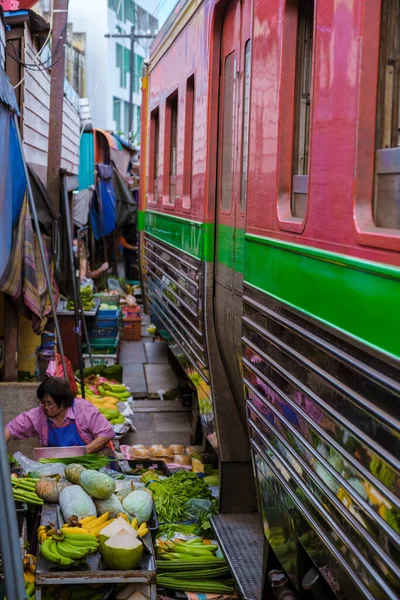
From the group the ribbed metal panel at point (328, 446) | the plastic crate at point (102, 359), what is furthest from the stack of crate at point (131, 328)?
the ribbed metal panel at point (328, 446)

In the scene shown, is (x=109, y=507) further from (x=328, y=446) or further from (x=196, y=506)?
(x=328, y=446)

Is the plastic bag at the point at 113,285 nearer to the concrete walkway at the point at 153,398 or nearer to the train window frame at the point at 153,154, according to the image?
the concrete walkway at the point at 153,398

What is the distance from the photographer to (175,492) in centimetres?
600

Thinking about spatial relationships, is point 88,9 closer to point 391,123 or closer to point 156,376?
point 156,376

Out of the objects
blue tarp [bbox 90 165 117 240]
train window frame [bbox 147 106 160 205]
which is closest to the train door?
train window frame [bbox 147 106 160 205]

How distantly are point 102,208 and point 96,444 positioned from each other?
40.5ft

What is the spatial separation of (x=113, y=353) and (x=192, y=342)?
6.02 meters

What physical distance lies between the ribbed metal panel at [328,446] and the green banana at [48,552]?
3.35 feet

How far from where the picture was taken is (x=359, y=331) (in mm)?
2246

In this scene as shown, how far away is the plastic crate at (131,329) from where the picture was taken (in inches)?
573

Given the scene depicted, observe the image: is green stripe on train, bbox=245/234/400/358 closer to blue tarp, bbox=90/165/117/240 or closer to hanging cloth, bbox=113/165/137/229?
blue tarp, bbox=90/165/117/240

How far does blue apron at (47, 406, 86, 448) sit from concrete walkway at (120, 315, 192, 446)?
2.40 meters

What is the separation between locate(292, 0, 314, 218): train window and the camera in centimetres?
329

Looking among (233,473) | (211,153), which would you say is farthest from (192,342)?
(211,153)
